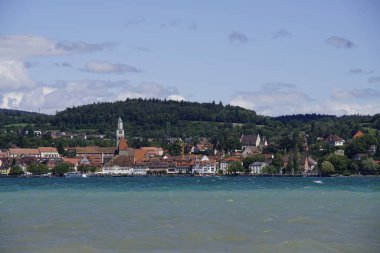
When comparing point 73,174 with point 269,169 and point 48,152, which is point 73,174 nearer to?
point 48,152

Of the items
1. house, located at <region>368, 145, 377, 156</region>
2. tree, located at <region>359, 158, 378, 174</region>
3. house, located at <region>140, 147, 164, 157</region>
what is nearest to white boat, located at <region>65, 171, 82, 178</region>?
house, located at <region>140, 147, 164, 157</region>

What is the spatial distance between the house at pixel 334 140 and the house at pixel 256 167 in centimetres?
3264

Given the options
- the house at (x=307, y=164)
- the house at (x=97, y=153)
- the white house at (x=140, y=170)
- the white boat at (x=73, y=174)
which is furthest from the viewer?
the house at (x=97, y=153)

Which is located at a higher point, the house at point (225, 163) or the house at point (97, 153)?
the house at point (97, 153)

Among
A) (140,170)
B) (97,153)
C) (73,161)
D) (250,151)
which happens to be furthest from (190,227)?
(97,153)

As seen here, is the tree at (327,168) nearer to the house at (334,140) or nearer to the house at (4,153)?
the house at (334,140)

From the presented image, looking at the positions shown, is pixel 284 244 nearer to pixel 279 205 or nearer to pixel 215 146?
pixel 279 205

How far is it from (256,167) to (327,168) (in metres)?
23.7

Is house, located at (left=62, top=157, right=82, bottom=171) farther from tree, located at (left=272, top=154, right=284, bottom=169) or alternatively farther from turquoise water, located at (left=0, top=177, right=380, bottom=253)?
turquoise water, located at (left=0, top=177, right=380, bottom=253)

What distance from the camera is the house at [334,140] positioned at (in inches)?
7278

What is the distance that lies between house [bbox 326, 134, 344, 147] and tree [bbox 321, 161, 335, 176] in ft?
151

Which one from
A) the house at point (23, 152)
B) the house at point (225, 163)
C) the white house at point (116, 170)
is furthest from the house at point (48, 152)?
the house at point (225, 163)

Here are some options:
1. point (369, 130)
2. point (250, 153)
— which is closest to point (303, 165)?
point (250, 153)

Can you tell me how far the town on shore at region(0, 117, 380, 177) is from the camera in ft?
477
